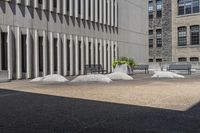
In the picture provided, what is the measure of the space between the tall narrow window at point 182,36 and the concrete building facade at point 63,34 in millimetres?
18704

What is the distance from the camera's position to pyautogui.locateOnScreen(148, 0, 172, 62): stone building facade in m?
60.5

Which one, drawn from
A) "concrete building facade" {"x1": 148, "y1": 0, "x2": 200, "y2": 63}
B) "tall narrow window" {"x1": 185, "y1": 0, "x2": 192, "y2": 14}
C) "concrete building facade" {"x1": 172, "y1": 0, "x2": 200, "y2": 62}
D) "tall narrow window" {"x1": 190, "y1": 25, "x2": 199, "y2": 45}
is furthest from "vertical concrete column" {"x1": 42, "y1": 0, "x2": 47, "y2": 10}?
"tall narrow window" {"x1": 185, "y1": 0, "x2": 192, "y2": 14}

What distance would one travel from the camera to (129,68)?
30.7 meters

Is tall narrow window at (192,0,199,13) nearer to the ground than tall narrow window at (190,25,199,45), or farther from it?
farther from it

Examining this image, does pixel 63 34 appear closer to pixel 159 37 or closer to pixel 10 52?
pixel 10 52

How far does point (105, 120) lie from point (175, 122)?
4.77 ft

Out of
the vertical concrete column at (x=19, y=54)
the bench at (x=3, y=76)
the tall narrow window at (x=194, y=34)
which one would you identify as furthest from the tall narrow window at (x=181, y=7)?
the bench at (x=3, y=76)

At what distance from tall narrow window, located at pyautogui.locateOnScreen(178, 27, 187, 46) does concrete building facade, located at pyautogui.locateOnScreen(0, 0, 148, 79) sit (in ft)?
61.4

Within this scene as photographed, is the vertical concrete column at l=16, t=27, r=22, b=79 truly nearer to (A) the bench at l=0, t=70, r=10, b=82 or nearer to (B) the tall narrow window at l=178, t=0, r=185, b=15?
(A) the bench at l=0, t=70, r=10, b=82

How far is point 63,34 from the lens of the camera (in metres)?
28.4

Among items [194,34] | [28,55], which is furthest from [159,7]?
[28,55]

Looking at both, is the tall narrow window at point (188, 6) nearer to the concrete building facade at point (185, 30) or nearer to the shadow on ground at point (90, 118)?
the concrete building facade at point (185, 30)

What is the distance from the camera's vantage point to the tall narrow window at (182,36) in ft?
192

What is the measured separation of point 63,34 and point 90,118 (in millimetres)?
20853
